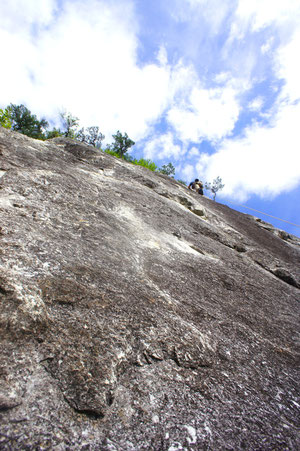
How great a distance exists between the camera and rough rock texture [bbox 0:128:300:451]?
2.17 meters

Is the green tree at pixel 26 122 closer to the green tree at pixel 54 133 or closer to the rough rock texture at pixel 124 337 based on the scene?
the green tree at pixel 54 133

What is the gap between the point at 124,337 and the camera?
3.00m

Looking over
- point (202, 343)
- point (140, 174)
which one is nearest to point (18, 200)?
point (202, 343)

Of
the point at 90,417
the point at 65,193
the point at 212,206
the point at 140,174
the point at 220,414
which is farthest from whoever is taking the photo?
the point at 212,206

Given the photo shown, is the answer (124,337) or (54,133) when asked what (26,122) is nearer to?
(54,133)

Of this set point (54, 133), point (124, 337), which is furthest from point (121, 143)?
point (124, 337)

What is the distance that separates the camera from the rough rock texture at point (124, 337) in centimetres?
217

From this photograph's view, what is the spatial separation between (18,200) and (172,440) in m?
4.76

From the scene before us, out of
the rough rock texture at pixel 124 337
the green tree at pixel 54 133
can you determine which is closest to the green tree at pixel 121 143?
the green tree at pixel 54 133

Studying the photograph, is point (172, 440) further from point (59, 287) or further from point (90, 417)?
point (59, 287)

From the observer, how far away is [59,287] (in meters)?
3.25

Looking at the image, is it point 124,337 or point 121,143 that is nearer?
point 124,337

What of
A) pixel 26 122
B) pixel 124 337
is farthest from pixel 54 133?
pixel 124 337

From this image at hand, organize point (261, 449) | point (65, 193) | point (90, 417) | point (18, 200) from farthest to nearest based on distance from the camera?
1. point (65, 193)
2. point (18, 200)
3. point (261, 449)
4. point (90, 417)
